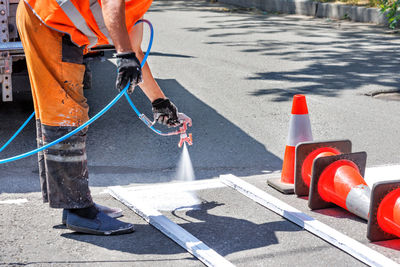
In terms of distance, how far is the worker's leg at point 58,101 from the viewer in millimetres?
3646

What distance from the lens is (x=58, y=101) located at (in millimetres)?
3662

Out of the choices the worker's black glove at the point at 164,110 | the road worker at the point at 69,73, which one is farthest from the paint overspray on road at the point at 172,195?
the road worker at the point at 69,73

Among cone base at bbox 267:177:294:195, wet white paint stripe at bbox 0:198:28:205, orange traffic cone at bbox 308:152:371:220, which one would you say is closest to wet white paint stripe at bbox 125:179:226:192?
cone base at bbox 267:177:294:195

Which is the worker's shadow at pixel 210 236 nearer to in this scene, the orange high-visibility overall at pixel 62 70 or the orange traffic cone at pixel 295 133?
the orange high-visibility overall at pixel 62 70

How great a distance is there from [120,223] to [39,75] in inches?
40.1

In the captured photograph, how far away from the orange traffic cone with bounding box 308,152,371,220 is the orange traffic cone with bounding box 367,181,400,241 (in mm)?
256

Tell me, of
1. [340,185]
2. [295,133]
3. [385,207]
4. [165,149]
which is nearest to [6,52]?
[165,149]

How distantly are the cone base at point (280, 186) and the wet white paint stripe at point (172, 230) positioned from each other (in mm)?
992

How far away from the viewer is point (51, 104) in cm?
366

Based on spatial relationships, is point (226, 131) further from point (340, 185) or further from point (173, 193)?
point (340, 185)

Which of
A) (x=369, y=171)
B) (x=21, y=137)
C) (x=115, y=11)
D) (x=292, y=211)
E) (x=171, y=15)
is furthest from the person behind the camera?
(x=171, y=15)

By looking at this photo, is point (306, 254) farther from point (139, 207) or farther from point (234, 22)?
point (234, 22)

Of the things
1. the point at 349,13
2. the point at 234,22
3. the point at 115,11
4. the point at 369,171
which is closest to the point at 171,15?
the point at 234,22

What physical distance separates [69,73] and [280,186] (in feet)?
5.88
